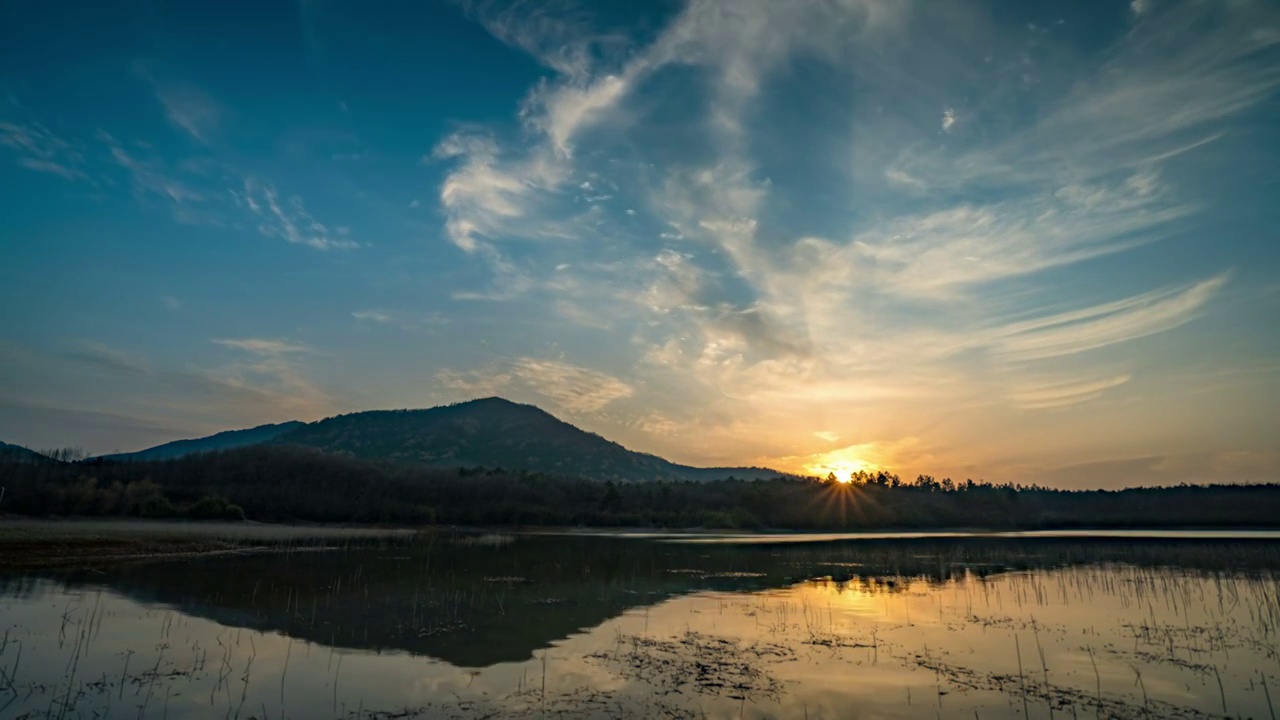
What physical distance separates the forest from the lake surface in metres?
76.2

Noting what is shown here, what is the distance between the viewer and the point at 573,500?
6004 inches

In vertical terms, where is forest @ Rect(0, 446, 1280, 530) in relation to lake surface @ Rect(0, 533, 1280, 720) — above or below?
above

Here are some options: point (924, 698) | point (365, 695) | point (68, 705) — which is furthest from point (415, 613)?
point (924, 698)

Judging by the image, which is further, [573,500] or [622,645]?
[573,500]

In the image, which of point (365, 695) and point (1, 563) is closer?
point (365, 695)

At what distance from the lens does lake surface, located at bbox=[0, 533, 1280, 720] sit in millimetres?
13703

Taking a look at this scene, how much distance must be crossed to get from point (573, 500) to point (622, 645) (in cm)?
13573

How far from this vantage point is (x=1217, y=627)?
75.2 feet

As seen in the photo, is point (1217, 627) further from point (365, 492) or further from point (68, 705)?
point (365, 492)

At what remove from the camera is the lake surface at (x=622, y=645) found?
13.7 meters

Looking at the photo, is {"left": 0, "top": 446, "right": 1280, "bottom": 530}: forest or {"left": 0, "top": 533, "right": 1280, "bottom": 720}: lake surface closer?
{"left": 0, "top": 533, "right": 1280, "bottom": 720}: lake surface

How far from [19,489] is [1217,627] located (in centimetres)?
11215

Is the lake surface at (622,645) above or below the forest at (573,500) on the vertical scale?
below

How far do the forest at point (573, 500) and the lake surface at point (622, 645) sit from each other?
2999 inches
